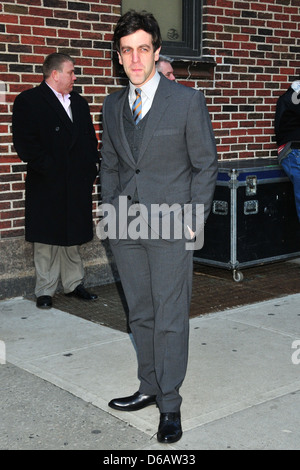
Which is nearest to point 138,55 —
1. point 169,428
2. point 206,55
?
point 169,428

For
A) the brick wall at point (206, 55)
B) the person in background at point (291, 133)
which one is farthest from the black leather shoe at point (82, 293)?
the person in background at point (291, 133)

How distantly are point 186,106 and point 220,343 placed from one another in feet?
6.93

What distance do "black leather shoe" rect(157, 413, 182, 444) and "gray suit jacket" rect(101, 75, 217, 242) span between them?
3.44 feet

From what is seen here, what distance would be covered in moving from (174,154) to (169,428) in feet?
4.44

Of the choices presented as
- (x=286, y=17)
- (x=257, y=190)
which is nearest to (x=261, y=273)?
(x=257, y=190)

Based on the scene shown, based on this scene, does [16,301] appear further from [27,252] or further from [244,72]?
[244,72]

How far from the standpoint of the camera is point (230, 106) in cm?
764

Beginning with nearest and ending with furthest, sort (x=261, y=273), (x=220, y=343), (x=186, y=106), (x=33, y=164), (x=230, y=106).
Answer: (x=186, y=106) < (x=220, y=343) < (x=33, y=164) < (x=261, y=273) < (x=230, y=106)

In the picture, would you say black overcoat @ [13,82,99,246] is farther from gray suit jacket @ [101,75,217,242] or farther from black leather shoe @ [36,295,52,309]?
gray suit jacket @ [101,75,217,242]

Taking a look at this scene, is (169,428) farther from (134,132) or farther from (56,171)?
(56,171)

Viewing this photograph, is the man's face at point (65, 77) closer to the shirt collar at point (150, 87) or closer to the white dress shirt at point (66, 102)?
the white dress shirt at point (66, 102)

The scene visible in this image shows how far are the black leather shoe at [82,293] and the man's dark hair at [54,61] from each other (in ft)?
6.27

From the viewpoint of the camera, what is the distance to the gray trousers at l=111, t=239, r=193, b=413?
11.1ft

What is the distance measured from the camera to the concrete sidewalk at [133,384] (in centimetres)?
339
